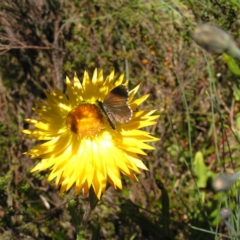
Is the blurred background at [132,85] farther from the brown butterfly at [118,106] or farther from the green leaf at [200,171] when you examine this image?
the brown butterfly at [118,106]

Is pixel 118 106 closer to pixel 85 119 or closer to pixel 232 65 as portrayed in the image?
pixel 85 119

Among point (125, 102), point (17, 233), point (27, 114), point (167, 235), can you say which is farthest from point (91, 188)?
point (27, 114)

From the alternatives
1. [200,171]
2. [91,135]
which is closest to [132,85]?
[200,171]

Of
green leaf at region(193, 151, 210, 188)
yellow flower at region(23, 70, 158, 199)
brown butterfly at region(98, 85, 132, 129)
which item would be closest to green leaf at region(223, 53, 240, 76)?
yellow flower at region(23, 70, 158, 199)

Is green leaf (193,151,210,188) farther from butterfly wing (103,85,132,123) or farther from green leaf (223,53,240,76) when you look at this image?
butterfly wing (103,85,132,123)

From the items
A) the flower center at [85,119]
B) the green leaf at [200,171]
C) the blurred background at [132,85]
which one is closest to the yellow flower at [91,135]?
the flower center at [85,119]

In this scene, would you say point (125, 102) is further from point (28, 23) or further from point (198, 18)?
point (28, 23)
